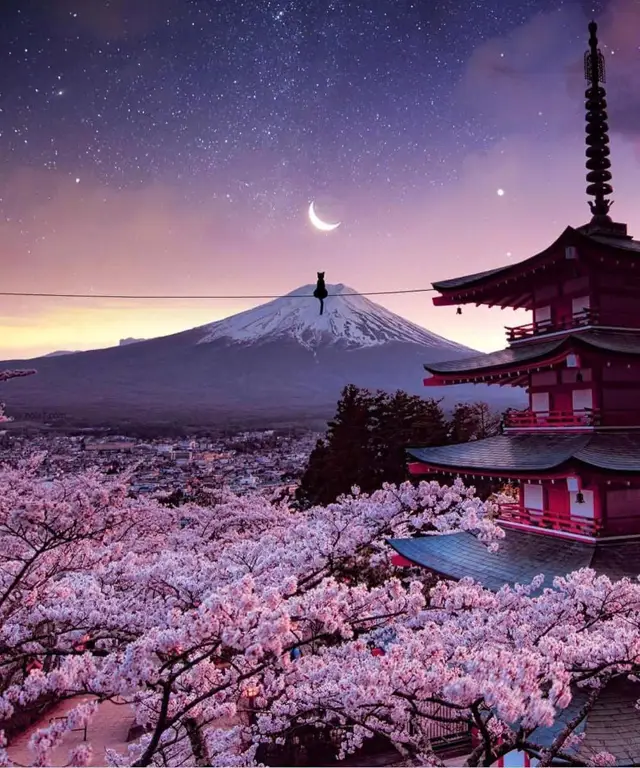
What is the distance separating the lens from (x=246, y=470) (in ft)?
125

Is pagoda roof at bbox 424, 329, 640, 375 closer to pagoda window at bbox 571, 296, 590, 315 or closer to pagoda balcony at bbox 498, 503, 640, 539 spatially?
pagoda window at bbox 571, 296, 590, 315

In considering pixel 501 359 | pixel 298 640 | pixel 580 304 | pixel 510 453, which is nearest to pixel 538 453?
pixel 510 453

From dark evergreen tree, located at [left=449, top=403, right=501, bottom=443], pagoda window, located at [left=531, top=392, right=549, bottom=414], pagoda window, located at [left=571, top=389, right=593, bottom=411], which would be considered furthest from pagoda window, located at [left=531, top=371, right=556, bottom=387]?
dark evergreen tree, located at [left=449, top=403, right=501, bottom=443]

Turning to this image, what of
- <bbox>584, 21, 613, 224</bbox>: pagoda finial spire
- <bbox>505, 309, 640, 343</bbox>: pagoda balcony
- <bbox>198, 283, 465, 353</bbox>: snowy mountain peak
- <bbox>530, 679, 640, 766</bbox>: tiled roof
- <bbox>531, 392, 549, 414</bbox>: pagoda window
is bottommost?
<bbox>530, 679, 640, 766</bbox>: tiled roof

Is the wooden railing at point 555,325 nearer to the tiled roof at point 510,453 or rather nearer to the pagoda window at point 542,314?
the pagoda window at point 542,314

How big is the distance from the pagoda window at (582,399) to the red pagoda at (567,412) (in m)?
0.02

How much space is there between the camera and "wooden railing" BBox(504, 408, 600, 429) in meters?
10.3

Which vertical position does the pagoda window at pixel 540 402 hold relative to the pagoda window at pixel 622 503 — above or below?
above

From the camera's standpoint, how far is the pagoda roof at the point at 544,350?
9445mm

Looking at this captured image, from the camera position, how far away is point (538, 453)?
10461mm

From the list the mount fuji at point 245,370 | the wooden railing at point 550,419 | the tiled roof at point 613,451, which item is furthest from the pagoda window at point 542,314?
the mount fuji at point 245,370

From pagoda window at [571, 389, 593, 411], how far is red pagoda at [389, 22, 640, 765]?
0.7 inches

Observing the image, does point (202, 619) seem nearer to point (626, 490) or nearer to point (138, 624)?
point (138, 624)

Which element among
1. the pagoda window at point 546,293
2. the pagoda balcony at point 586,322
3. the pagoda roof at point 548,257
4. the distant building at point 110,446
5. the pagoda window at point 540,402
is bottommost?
the distant building at point 110,446
